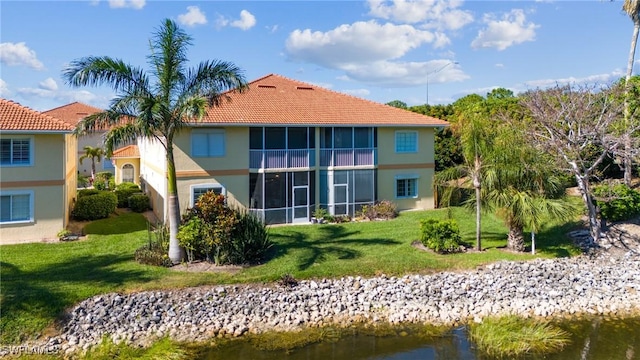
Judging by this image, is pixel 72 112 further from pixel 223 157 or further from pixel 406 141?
pixel 406 141

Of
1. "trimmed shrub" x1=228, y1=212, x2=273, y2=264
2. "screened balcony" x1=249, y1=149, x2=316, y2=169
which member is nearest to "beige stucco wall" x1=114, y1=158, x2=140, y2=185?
"screened balcony" x1=249, y1=149, x2=316, y2=169

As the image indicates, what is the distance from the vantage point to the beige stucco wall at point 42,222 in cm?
2116

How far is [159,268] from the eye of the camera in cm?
1744

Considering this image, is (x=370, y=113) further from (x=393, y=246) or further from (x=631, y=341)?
(x=631, y=341)

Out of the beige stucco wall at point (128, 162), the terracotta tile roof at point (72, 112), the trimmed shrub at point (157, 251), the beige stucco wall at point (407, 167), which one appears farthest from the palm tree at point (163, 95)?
the terracotta tile roof at point (72, 112)

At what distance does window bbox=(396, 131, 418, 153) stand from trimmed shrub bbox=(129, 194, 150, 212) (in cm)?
1629

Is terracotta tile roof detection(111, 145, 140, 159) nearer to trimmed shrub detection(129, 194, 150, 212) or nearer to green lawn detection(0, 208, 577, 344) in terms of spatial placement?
trimmed shrub detection(129, 194, 150, 212)

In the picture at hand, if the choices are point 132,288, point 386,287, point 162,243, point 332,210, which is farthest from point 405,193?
point 132,288

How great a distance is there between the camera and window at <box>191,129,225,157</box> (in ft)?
82.0

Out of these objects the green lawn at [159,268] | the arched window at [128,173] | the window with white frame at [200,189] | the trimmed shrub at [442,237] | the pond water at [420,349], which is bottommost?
the pond water at [420,349]

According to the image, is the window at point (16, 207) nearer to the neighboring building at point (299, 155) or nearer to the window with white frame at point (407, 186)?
the neighboring building at point (299, 155)

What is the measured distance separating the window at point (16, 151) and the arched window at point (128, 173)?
914 inches

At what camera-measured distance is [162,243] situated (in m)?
18.8

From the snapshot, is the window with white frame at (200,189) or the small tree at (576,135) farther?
the window with white frame at (200,189)
